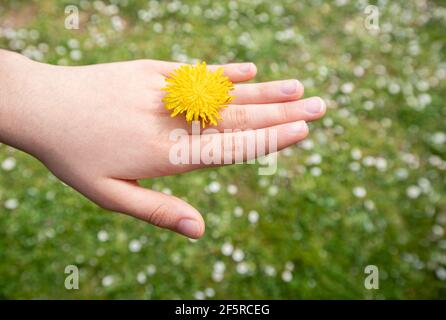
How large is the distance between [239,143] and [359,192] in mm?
2042

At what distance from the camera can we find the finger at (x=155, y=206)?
2119 millimetres

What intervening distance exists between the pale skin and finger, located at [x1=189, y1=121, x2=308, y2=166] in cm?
1

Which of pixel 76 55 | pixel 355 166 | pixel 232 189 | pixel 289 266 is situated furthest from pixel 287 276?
pixel 76 55

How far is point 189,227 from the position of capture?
2117 millimetres

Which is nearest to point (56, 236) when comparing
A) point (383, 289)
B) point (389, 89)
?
point (383, 289)

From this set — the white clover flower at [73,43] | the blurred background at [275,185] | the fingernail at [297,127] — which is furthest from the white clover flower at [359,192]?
the white clover flower at [73,43]

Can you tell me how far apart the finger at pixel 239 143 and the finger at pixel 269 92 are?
24 cm

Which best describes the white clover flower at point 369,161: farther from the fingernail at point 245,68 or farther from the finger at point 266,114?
the fingernail at point 245,68

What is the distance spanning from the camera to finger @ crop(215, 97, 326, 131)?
2367 mm

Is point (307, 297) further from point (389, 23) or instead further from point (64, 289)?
point (389, 23)

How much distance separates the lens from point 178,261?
3.53m

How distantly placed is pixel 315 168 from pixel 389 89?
4.56ft

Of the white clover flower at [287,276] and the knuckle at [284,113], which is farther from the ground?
the knuckle at [284,113]

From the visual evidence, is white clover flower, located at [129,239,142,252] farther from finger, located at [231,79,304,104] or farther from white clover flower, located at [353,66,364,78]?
white clover flower, located at [353,66,364,78]
